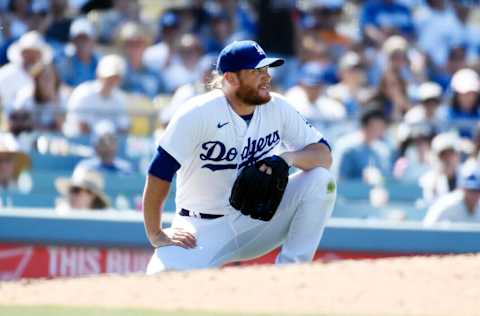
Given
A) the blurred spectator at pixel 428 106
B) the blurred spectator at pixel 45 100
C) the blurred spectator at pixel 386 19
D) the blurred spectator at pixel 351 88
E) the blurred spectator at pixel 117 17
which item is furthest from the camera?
the blurred spectator at pixel 386 19

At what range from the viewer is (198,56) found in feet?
39.1

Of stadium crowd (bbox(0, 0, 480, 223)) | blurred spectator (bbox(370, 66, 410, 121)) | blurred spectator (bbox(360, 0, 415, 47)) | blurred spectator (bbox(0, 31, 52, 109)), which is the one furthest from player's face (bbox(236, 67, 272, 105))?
blurred spectator (bbox(360, 0, 415, 47))

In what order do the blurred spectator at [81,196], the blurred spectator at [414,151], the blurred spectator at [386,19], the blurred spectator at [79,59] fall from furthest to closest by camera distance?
the blurred spectator at [386,19]
the blurred spectator at [79,59]
the blurred spectator at [414,151]
the blurred spectator at [81,196]

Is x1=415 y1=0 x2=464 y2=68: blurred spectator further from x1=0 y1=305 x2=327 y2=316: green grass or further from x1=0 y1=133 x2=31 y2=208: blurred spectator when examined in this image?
x1=0 y1=305 x2=327 y2=316: green grass

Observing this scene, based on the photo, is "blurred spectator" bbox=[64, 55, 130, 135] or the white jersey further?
"blurred spectator" bbox=[64, 55, 130, 135]

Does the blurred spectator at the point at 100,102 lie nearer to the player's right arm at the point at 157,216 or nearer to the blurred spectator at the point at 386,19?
the blurred spectator at the point at 386,19

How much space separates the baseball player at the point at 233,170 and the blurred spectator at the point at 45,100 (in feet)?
13.2

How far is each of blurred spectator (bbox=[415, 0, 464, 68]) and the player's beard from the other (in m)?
7.03

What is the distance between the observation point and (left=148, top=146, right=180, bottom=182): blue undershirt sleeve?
6047mm

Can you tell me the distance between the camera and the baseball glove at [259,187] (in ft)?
19.8

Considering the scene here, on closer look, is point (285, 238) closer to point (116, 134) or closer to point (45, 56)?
point (116, 134)

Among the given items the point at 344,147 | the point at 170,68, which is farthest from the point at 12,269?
the point at 170,68

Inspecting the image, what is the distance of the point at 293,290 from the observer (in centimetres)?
517

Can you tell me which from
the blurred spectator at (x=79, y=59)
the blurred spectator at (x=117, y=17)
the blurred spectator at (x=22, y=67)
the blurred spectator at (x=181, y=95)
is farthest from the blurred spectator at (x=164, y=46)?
the blurred spectator at (x=22, y=67)
